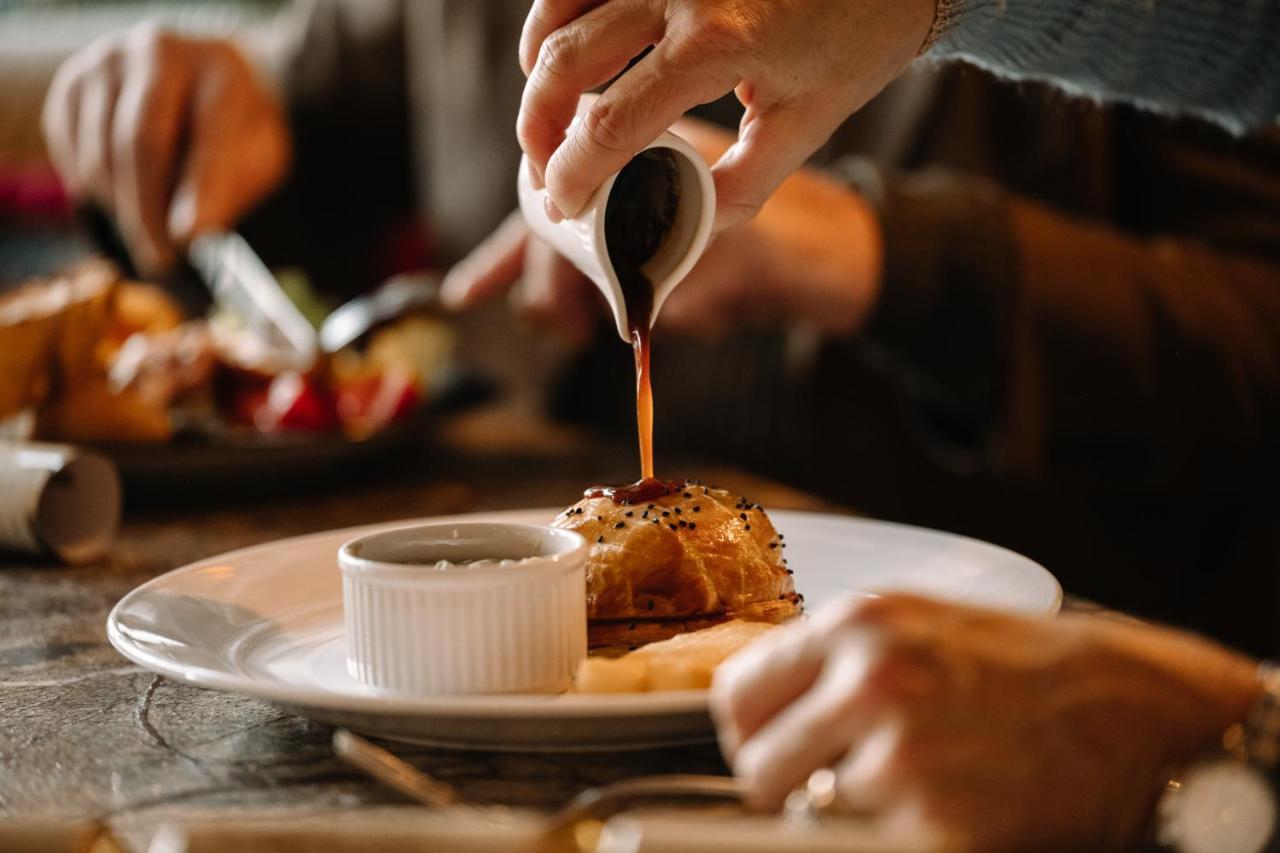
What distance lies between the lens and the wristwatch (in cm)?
76

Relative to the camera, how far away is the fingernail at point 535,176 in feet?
4.43

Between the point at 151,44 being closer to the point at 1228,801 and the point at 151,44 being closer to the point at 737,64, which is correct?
the point at 737,64

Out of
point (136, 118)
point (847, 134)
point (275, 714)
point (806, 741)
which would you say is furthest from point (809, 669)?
point (136, 118)

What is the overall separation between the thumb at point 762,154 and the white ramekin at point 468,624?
42 cm

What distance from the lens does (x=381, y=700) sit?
936mm

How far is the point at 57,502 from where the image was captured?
1.87 meters

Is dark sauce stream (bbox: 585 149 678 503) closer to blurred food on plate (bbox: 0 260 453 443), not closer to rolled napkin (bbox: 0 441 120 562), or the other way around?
rolled napkin (bbox: 0 441 120 562)

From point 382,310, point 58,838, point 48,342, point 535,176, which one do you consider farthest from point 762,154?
point 382,310

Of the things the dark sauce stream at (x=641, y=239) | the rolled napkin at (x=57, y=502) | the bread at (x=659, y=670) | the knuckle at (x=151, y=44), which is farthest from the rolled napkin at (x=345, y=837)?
the knuckle at (x=151, y=44)

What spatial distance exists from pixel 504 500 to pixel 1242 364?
1420 mm

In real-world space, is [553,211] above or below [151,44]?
below

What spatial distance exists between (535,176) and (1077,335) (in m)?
1.46

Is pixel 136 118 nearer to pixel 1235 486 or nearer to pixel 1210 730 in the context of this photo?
pixel 1235 486

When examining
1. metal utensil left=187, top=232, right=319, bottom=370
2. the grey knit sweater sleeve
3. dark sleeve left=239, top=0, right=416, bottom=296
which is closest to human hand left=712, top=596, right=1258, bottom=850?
the grey knit sweater sleeve
